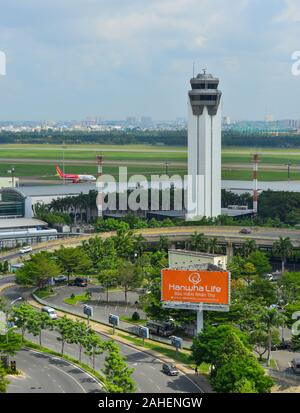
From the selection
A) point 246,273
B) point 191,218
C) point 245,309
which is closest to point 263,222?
point 191,218

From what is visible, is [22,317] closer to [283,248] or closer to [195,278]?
[195,278]

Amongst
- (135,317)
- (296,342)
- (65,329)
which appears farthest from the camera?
(135,317)

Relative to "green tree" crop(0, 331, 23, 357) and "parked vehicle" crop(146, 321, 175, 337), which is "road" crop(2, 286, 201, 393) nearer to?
"parked vehicle" crop(146, 321, 175, 337)

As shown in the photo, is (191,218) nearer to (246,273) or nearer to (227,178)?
(246,273)

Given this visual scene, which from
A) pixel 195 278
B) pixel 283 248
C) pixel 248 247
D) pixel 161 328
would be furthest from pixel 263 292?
pixel 248 247

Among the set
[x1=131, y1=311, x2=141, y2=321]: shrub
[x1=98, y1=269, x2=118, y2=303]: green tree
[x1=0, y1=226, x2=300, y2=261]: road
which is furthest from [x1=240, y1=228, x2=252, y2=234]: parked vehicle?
[x1=131, y1=311, x2=141, y2=321]: shrub
